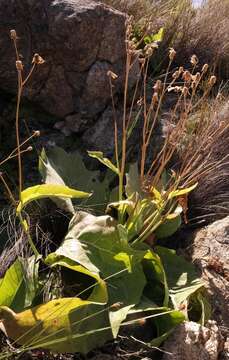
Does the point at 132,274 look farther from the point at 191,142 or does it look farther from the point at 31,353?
the point at 191,142

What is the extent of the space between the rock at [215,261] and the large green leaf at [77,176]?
0.46 metres

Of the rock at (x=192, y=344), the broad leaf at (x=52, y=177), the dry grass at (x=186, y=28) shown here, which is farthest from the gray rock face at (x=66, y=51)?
the rock at (x=192, y=344)

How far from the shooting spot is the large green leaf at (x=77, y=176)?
2.42 m

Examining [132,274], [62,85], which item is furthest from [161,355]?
[62,85]

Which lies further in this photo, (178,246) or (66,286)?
(178,246)

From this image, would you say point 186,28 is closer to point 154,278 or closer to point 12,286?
point 154,278

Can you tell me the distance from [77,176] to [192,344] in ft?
3.05

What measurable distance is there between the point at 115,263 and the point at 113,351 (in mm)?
311

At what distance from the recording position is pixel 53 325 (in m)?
1.81

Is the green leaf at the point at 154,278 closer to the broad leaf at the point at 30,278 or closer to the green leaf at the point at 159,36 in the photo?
the broad leaf at the point at 30,278

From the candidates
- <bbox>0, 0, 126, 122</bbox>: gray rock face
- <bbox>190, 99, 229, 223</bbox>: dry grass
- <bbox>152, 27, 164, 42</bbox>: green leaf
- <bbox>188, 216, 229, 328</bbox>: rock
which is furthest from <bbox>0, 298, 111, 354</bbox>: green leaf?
<bbox>152, 27, 164, 42</bbox>: green leaf

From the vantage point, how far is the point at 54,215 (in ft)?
7.55

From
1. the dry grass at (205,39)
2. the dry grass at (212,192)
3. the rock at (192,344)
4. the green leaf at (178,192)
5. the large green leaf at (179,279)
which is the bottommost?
the rock at (192,344)

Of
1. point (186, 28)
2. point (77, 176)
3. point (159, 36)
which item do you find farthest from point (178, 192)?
point (186, 28)
